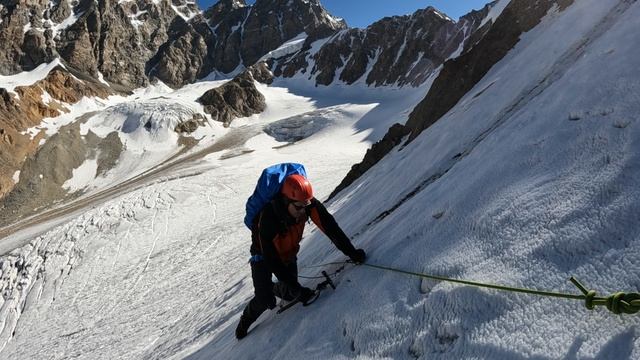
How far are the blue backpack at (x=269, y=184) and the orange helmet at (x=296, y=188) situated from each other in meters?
0.11

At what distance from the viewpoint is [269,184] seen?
16.6ft

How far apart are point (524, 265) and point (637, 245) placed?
701 mm

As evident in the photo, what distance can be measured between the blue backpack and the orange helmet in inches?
4.4

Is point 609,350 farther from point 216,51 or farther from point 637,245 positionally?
point 216,51

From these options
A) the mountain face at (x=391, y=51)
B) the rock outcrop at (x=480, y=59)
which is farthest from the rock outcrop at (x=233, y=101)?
the rock outcrop at (x=480, y=59)

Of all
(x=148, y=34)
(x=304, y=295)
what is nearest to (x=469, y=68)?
(x=304, y=295)

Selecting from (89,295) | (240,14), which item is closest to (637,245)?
(89,295)

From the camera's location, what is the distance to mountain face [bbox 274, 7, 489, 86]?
105m

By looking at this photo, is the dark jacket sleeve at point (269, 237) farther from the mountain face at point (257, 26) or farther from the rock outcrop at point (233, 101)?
the mountain face at point (257, 26)

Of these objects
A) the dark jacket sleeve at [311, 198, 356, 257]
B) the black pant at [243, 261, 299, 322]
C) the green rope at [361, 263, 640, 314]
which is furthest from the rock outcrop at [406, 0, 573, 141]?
the green rope at [361, 263, 640, 314]

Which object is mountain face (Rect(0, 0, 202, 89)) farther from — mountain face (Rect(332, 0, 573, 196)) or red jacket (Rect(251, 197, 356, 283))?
red jacket (Rect(251, 197, 356, 283))

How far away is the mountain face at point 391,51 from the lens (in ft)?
344

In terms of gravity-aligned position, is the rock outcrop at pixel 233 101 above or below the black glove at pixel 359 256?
above

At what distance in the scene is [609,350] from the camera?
2.25 metres
